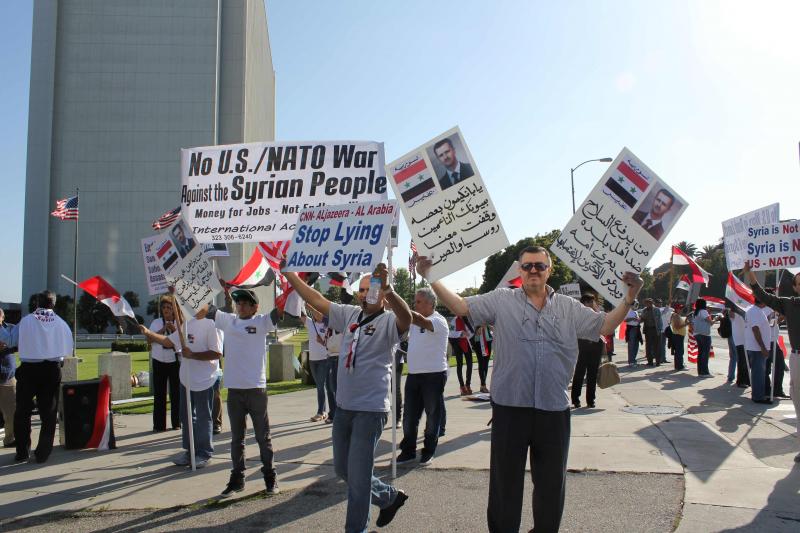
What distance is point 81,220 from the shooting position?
65.6 meters

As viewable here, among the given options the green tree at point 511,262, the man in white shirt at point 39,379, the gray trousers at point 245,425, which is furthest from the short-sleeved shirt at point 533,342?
the green tree at point 511,262

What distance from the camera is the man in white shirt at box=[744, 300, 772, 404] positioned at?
10844 mm

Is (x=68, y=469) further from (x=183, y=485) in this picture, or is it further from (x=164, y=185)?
(x=164, y=185)

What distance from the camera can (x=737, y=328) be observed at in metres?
13.0

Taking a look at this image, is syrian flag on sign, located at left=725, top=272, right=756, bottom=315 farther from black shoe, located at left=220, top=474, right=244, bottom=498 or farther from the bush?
the bush

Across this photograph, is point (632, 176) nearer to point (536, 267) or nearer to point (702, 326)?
point (536, 267)

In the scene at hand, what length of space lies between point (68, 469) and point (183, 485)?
1815 millimetres

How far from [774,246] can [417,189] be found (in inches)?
280

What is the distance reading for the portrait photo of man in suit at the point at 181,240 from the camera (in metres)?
7.70

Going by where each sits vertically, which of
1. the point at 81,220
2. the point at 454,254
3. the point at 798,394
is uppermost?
the point at 81,220

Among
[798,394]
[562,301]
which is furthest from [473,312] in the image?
[798,394]

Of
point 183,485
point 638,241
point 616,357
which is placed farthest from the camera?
point 616,357

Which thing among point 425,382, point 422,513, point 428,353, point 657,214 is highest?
point 657,214

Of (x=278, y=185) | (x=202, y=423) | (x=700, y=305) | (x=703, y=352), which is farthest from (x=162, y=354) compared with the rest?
(x=700, y=305)
